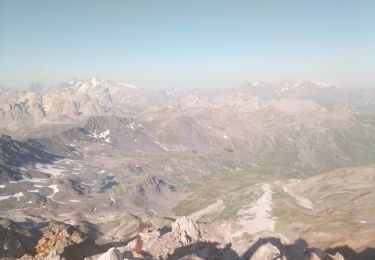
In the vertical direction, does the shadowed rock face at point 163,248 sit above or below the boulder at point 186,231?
above

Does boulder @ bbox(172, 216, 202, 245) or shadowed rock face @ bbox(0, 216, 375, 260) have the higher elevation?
shadowed rock face @ bbox(0, 216, 375, 260)

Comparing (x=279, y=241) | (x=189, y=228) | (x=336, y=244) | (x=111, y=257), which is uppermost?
(x=111, y=257)

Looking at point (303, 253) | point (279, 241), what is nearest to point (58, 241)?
point (303, 253)

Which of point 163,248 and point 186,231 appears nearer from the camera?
point 163,248

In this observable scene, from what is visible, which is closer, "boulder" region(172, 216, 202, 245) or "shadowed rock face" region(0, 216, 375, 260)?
"shadowed rock face" region(0, 216, 375, 260)

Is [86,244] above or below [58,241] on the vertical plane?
below

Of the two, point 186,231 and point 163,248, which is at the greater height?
point 163,248

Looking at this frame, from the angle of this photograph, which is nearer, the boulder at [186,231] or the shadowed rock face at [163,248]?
the shadowed rock face at [163,248]

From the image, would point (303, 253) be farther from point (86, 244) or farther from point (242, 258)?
point (86, 244)

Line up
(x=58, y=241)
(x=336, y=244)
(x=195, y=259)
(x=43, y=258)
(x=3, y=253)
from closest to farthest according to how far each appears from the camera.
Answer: (x=43, y=258), (x=195, y=259), (x=58, y=241), (x=3, y=253), (x=336, y=244)

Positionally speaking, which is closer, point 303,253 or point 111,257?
point 111,257

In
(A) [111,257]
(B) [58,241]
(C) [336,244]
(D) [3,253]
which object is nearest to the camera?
(A) [111,257]
